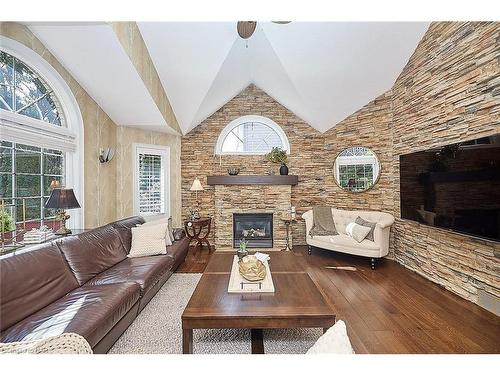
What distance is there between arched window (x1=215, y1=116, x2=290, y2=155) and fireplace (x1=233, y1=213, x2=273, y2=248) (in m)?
1.40

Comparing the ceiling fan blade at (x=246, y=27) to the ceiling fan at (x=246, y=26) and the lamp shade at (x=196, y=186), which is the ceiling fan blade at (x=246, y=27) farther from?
the lamp shade at (x=196, y=186)

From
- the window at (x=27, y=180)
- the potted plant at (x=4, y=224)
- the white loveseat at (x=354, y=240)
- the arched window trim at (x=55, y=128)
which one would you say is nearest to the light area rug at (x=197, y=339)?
the potted plant at (x=4, y=224)

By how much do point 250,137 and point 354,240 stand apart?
301cm

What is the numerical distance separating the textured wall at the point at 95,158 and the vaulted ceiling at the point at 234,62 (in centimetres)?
12

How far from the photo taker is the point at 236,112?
554cm

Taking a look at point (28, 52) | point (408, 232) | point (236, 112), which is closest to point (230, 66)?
point (236, 112)

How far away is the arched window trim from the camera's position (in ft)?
8.79

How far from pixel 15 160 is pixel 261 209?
3.86 metres

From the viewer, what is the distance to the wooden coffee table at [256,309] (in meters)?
1.68

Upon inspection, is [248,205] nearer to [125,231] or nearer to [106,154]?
[125,231]

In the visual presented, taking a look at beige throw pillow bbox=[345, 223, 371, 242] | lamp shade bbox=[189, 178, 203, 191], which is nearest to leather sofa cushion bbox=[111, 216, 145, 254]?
lamp shade bbox=[189, 178, 203, 191]

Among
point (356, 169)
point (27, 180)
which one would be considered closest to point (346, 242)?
point (356, 169)

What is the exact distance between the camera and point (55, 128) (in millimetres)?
3291
